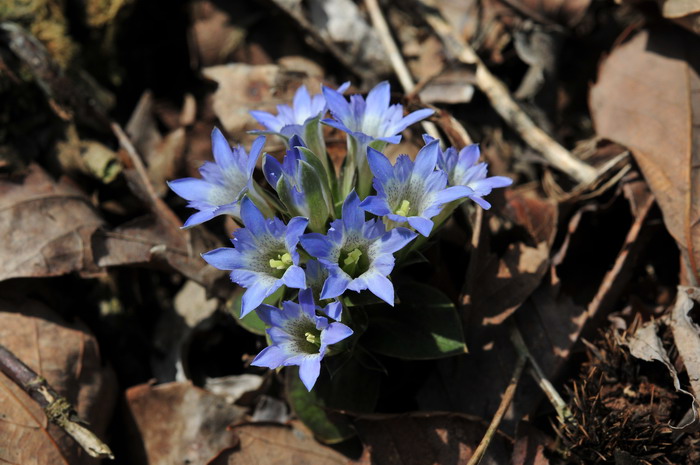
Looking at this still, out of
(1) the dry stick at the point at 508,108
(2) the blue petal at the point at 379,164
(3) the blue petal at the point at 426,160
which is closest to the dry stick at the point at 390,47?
(1) the dry stick at the point at 508,108

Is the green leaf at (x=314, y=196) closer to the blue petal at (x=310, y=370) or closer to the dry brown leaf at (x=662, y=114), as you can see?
the blue petal at (x=310, y=370)

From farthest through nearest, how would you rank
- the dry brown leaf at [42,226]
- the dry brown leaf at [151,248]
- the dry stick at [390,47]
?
the dry stick at [390,47] < the dry brown leaf at [151,248] < the dry brown leaf at [42,226]

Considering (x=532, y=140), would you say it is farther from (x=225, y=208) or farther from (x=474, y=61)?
(x=225, y=208)

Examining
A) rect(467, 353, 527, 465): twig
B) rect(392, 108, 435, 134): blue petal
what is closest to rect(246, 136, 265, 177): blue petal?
rect(392, 108, 435, 134): blue petal

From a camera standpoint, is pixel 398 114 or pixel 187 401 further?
pixel 187 401

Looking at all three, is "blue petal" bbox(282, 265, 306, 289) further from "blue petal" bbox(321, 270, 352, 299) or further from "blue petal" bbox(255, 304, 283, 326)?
"blue petal" bbox(255, 304, 283, 326)

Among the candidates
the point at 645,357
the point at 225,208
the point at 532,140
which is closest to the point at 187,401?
the point at 225,208

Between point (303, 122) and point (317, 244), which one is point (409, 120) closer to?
point (303, 122)
